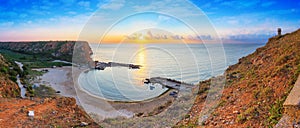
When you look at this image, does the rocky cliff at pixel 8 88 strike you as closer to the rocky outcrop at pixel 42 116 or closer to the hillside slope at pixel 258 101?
the rocky outcrop at pixel 42 116

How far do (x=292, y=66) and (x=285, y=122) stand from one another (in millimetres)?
3510

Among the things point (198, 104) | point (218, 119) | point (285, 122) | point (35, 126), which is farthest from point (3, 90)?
point (285, 122)

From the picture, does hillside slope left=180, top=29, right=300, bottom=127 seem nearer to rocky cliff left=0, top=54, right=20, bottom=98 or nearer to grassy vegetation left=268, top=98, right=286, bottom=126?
grassy vegetation left=268, top=98, right=286, bottom=126

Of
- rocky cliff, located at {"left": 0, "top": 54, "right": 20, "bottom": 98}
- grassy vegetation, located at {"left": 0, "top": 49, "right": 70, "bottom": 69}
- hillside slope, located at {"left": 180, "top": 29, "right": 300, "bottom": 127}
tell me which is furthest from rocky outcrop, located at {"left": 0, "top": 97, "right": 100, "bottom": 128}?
grassy vegetation, located at {"left": 0, "top": 49, "right": 70, "bottom": 69}

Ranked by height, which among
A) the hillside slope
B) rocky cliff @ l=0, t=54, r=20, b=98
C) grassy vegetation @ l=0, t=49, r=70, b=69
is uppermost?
the hillside slope

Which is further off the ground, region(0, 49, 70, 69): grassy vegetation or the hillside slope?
the hillside slope

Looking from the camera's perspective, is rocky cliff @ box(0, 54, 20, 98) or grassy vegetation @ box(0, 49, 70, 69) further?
grassy vegetation @ box(0, 49, 70, 69)

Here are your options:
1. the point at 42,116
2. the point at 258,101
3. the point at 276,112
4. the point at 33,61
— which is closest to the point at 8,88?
the point at 42,116

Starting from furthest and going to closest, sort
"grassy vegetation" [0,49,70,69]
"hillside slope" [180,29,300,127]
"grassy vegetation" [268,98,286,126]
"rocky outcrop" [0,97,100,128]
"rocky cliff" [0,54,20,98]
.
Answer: "grassy vegetation" [0,49,70,69] → "rocky cliff" [0,54,20,98] → "rocky outcrop" [0,97,100,128] → "hillside slope" [180,29,300,127] → "grassy vegetation" [268,98,286,126]

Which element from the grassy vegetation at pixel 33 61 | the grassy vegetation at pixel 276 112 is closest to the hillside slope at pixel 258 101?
the grassy vegetation at pixel 276 112

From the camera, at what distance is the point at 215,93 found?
10852 millimetres

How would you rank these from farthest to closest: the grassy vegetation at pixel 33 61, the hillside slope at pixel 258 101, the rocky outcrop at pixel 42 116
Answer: the grassy vegetation at pixel 33 61
the rocky outcrop at pixel 42 116
the hillside slope at pixel 258 101

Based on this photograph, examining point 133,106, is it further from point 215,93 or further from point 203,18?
point 203,18

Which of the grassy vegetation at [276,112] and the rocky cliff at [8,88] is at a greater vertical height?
the grassy vegetation at [276,112]
